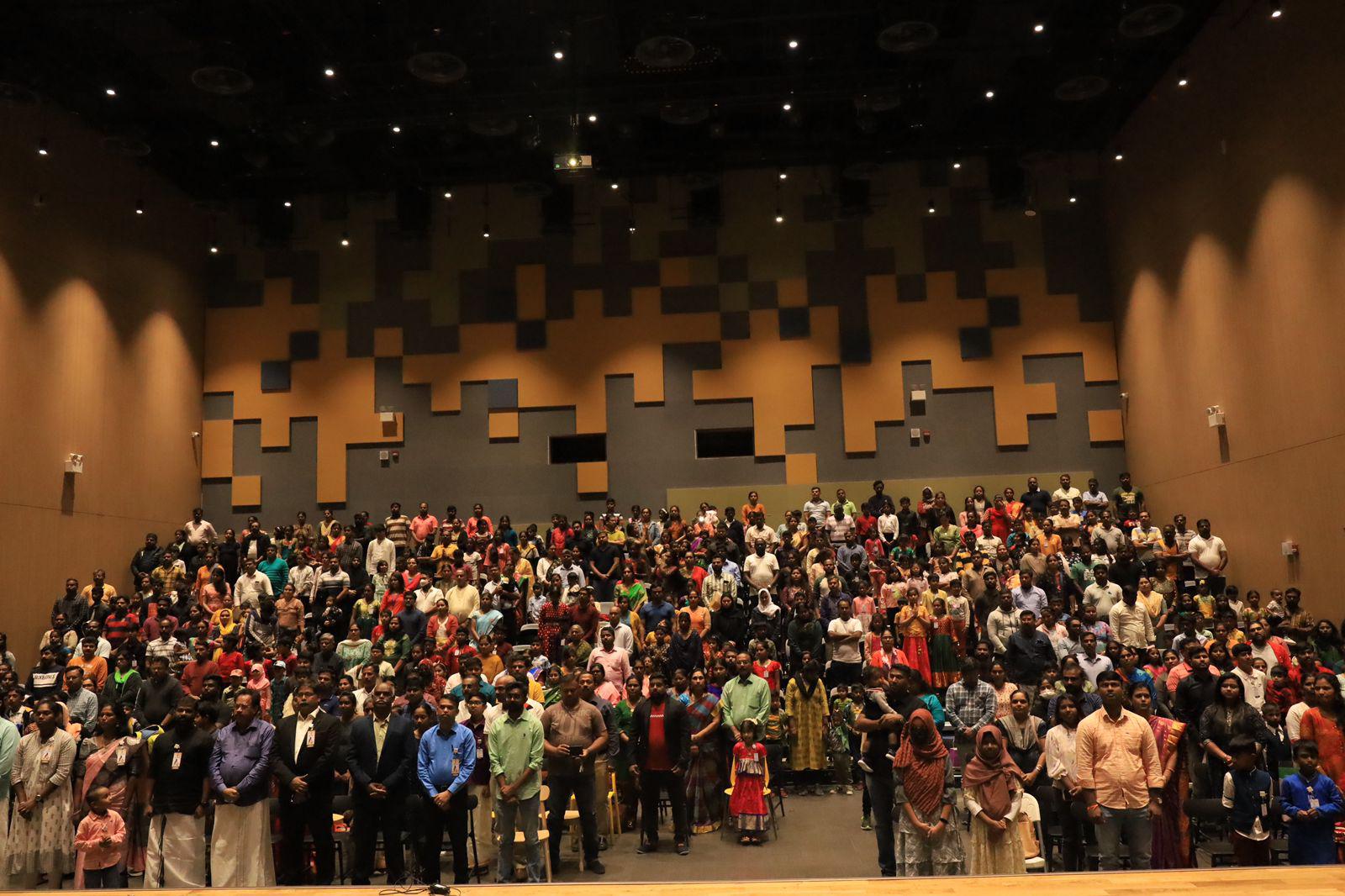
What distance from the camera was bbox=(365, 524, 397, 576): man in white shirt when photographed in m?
13.7

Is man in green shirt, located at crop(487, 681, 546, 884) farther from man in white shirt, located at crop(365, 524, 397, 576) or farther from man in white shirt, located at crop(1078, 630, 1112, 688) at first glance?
man in white shirt, located at crop(365, 524, 397, 576)

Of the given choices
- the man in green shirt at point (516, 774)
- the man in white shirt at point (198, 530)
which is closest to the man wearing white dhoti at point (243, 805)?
the man in green shirt at point (516, 774)

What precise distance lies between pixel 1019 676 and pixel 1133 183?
29.7ft

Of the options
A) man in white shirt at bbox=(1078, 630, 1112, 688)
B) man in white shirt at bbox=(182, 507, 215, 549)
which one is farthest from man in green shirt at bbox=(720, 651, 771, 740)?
man in white shirt at bbox=(182, 507, 215, 549)

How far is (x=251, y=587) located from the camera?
12719 millimetres

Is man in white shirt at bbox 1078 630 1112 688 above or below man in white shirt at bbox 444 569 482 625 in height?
below

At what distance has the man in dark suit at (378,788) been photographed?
6.60m

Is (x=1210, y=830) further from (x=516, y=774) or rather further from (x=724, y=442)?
(x=724, y=442)

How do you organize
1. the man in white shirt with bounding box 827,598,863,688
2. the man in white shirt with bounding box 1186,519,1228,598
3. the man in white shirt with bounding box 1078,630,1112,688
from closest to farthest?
the man in white shirt with bounding box 1078,630,1112,688
the man in white shirt with bounding box 827,598,863,688
the man in white shirt with bounding box 1186,519,1228,598

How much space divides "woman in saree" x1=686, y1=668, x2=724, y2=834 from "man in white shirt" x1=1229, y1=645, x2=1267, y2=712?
13.0 feet

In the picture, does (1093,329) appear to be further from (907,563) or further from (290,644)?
(290,644)

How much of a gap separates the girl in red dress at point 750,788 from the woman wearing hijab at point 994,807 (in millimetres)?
2029

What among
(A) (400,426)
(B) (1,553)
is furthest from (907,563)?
(B) (1,553)

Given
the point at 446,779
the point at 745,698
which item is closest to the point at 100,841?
the point at 446,779
